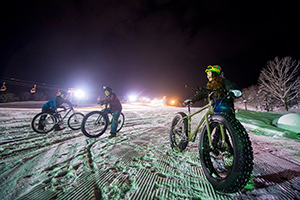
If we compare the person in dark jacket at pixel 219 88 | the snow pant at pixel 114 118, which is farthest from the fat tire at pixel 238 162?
the snow pant at pixel 114 118

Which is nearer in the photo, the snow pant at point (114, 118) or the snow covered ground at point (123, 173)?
the snow covered ground at point (123, 173)

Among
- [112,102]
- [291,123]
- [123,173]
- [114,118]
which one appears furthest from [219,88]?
[291,123]

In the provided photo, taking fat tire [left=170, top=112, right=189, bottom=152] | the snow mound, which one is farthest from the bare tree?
fat tire [left=170, top=112, right=189, bottom=152]

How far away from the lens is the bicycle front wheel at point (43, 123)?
449 cm

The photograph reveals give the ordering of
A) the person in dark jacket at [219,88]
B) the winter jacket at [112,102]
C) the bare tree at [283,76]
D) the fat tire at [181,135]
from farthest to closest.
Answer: the bare tree at [283,76]
the winter jacket at [112,102]
the fat tire at [181,135]
the person in dark jacket at [219,88]

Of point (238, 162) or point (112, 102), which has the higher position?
point (112, 102)

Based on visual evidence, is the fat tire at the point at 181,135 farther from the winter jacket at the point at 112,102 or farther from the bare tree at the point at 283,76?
the bare tree at the point at 283,76

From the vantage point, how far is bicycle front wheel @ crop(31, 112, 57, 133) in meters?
4.49

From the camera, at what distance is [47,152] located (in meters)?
2.78

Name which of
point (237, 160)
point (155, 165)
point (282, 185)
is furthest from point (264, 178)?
point (155, 165)

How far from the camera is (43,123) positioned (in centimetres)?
460

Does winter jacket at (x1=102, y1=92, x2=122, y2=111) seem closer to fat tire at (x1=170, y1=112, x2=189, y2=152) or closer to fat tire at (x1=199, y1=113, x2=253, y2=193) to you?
fat tire at (x1=170, y1=112, x2=189, y2=152)

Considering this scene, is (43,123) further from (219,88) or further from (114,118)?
(219,88)

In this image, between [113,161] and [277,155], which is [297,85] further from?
[113,161]
